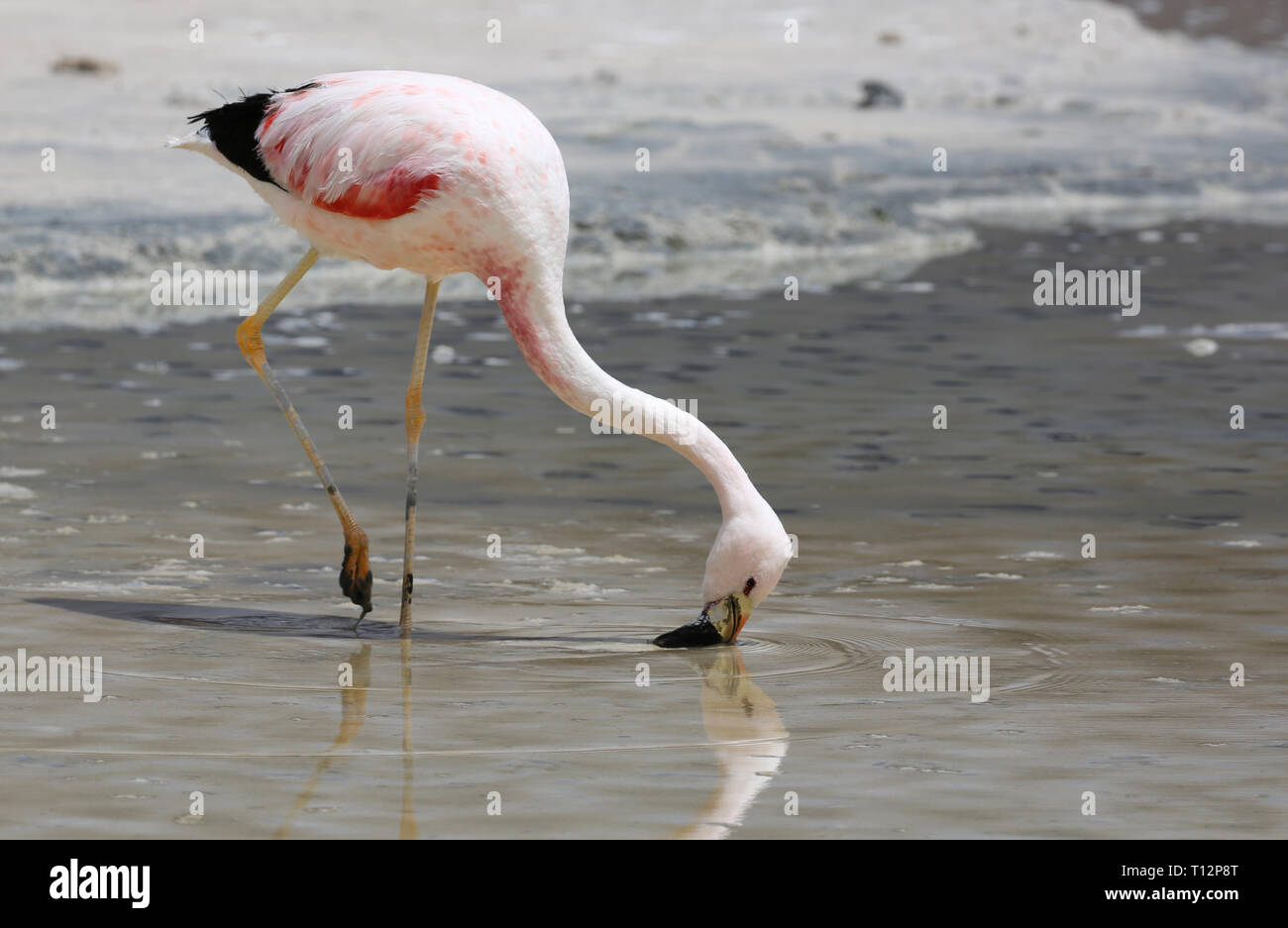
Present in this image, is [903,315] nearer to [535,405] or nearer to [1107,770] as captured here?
[535,405]

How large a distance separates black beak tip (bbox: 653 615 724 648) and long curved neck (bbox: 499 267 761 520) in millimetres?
379

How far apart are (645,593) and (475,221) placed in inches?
63.5

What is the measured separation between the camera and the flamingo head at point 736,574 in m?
6.79

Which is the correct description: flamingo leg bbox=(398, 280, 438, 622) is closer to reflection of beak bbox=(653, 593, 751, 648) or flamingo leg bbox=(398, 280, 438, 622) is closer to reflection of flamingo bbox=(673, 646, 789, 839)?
reflection of beak bbox=(653, 593, 751, 648)

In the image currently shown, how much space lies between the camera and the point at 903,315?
16.2 m

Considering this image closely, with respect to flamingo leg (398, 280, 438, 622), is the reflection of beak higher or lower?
lower

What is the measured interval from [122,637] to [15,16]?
32919mm

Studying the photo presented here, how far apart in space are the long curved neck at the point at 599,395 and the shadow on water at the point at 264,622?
0.66 metres

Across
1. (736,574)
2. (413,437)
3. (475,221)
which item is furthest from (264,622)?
(736,574)

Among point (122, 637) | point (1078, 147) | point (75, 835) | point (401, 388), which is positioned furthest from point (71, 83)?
point (75, 835)

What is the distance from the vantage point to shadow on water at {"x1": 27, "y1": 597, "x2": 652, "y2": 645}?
7.13 m

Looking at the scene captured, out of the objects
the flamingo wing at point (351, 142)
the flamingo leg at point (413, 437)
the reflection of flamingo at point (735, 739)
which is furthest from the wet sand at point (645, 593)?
the flamingo wing at point (351, 142)

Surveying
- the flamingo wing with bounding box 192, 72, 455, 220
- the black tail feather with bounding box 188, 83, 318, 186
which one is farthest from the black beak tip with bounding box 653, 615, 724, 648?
the black tail feather with bounding box 188, 83, 318, 186

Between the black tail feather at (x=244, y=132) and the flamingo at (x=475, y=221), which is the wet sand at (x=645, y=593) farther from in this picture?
the black tail feather at (x=244, y=132)
